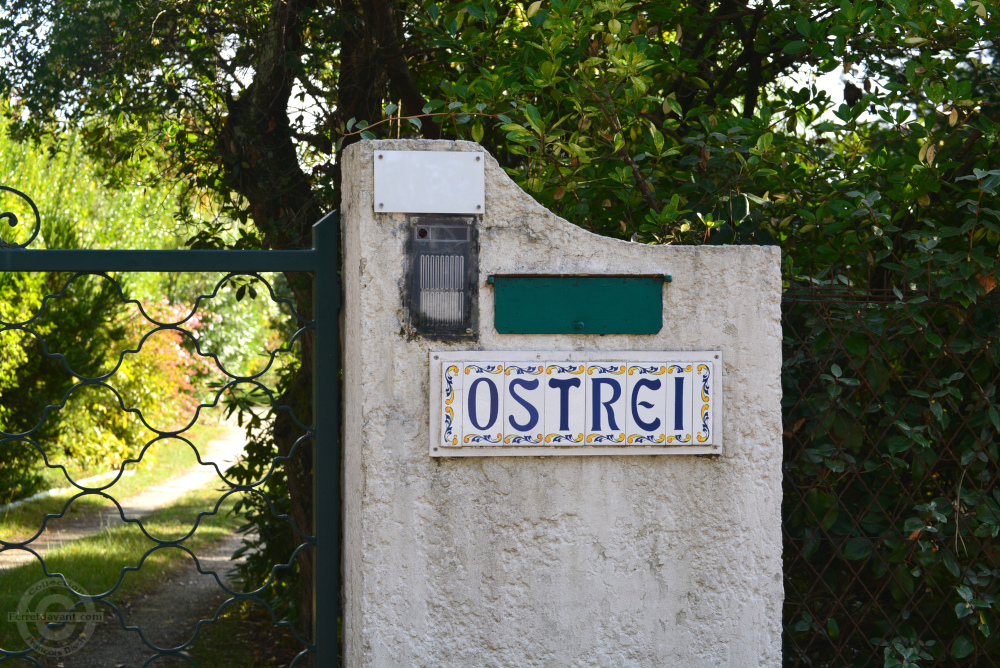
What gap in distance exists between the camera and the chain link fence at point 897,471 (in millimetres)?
2562

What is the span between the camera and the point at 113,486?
27.6ft

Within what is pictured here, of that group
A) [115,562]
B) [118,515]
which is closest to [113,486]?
[118,515]

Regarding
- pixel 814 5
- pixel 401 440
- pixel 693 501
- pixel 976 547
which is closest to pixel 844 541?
pixel 976 547

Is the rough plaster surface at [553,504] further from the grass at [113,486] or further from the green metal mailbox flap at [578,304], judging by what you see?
the grass at [113,486]

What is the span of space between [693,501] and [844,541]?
2.01 ft

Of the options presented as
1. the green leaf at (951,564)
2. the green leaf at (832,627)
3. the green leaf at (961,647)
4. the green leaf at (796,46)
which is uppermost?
the green leaf at (796,46)

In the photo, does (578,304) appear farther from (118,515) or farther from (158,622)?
(118,515)

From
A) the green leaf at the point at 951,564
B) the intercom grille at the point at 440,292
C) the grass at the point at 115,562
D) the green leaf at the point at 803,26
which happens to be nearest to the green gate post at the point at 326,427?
the intercom grille at the point at 440,292

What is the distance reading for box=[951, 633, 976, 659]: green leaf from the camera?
253 centimetres

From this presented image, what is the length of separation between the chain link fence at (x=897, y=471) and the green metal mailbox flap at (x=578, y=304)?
21.2 inches

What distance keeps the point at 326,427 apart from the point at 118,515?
294 inches

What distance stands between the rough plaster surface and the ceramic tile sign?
0.04 m

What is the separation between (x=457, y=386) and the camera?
2227 millimetres

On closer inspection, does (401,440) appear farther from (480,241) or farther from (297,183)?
(297,183)
